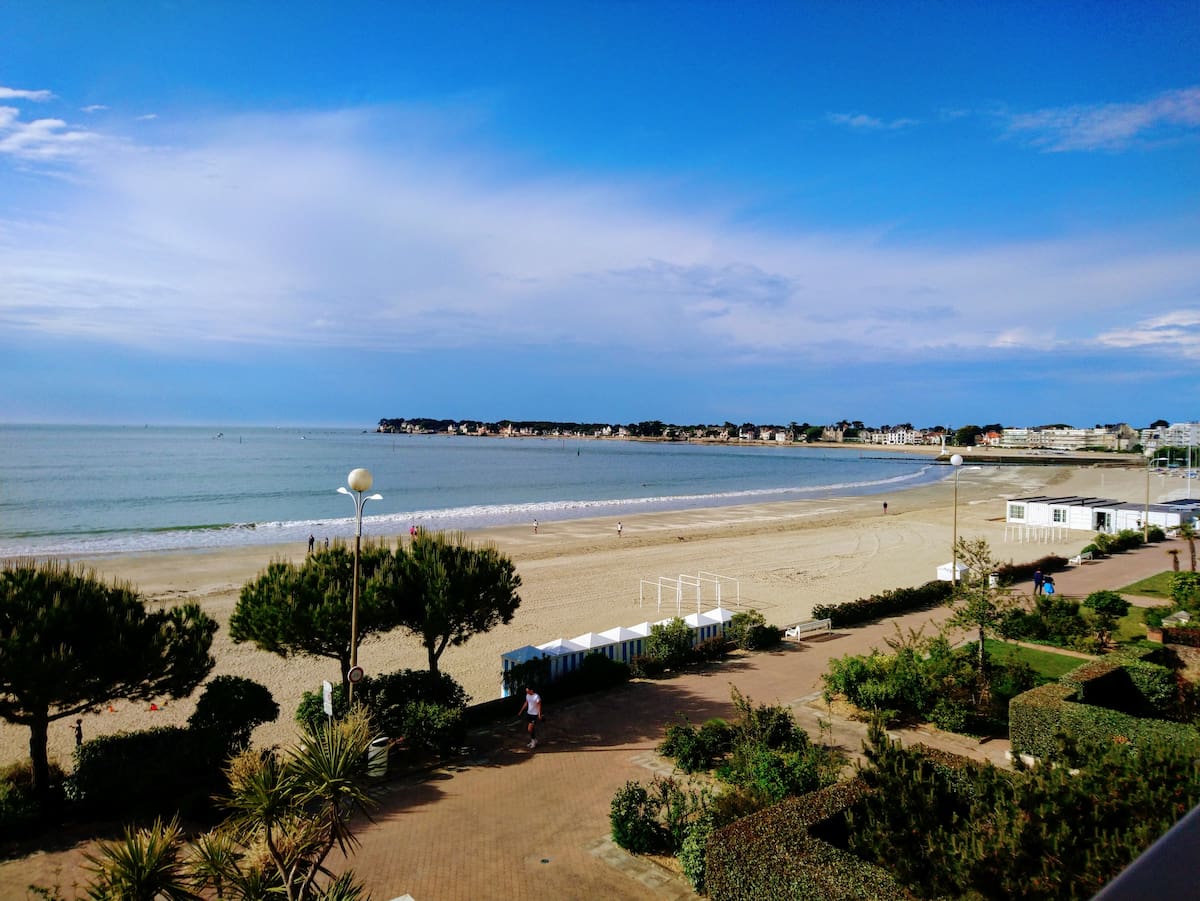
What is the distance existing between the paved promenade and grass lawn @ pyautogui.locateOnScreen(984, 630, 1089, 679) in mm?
5042

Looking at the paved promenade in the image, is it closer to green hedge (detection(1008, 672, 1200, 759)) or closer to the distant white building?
green hedge (detection(1008, 672, 1200, 759))

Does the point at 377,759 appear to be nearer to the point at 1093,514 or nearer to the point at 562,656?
the point at 562,656

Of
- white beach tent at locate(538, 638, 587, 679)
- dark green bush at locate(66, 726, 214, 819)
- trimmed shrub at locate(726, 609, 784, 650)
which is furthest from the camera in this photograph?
trimmed shrub at locate(726, 609, 784, 650)

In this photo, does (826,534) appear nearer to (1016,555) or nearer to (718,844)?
(1016,555)

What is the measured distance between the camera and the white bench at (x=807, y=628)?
74.4ft

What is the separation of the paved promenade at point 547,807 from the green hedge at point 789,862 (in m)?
1.53

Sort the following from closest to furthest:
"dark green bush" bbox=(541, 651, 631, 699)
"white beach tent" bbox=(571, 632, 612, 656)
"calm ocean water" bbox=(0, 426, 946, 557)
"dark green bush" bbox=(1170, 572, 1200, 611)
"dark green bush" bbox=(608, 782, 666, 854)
A: "dark green bush" bbox=(608, 782, 666, 854)
"dark green bush" bbox=(541, 651, 631, 699)
"white beach tent" bbox=(571, 632, 612, 656)
"dark green bush" bbox=(1170, 572, 1200, 611)
"calm ocean water" bbox=(0, 426, 946, 557)

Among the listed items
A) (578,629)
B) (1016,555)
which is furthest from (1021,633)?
(1016,555)

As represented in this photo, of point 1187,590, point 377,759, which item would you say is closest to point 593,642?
point 377,759

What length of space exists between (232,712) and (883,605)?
19937 mm

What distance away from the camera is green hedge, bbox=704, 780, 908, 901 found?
24.7 ft

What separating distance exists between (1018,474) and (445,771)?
4694 inches

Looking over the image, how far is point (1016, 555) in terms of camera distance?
1527 inches

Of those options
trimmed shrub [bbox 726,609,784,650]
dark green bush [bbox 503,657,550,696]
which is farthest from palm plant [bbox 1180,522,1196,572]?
dark green bush [bbox 503,657,550,696]
